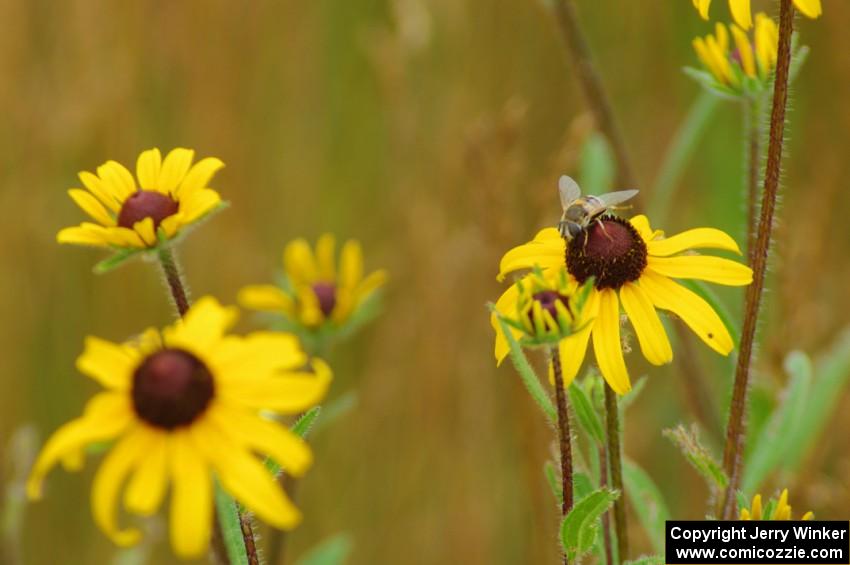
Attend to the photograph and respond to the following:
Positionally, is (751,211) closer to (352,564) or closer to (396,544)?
(396,544)

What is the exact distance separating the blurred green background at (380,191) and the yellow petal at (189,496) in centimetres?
273

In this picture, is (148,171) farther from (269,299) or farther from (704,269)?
(704,269)

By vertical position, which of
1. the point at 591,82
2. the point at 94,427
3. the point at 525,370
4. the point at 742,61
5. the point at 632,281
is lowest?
the point at 94,427

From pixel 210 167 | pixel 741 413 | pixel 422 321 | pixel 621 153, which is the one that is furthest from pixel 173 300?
pixel 422 321

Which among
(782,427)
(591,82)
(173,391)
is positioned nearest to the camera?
(173,391)

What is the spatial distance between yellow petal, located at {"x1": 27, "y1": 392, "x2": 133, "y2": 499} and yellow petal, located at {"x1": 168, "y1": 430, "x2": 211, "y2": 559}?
0.28ft

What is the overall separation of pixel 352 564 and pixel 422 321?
1223mm

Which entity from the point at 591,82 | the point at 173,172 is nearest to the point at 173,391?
the point at 173,172

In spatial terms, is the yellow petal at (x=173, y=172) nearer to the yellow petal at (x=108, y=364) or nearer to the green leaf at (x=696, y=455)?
the yellow petal at (x=108, y=364)

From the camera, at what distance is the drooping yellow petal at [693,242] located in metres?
1.96

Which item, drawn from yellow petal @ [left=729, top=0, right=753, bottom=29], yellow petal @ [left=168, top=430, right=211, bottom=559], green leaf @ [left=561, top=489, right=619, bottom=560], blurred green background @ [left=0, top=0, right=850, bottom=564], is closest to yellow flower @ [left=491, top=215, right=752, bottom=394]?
green leaf @ [left=561, top=489, right=619, bottom=560]

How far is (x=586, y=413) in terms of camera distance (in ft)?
6.57

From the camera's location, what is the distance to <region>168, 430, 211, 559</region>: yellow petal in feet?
4.15

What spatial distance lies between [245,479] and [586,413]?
0.88 metres
